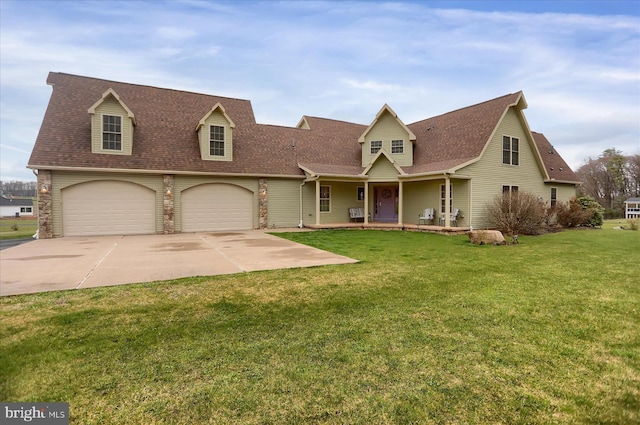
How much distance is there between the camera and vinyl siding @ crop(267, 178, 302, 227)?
17.3 m

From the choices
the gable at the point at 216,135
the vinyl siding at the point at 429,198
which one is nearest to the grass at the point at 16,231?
the gable at the point at 216,135

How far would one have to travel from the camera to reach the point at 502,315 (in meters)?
4.14

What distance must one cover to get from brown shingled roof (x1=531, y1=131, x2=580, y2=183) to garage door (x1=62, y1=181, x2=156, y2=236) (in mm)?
22148

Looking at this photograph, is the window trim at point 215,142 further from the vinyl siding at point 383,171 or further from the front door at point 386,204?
the front door at point 386,204

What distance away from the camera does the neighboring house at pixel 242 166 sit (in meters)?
13.9

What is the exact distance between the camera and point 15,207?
5328 cm

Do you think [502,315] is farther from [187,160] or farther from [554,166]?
[554,166]

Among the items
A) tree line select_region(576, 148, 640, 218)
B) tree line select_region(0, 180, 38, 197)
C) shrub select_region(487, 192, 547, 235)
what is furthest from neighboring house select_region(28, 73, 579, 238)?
tree line select_region(0, 180, 38, 197)

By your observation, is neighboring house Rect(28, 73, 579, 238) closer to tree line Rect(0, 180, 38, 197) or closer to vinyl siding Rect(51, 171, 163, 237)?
vinyl siding Rect(51, 171, 163, 237)

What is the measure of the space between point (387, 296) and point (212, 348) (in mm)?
2763

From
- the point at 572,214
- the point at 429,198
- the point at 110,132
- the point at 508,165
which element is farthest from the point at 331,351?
the point at 572,214

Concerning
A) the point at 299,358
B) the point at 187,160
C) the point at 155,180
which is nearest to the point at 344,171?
the point at 187,160

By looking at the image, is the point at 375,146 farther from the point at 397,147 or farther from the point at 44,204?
the point at 44,204

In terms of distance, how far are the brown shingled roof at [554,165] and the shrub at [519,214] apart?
6.39 m
